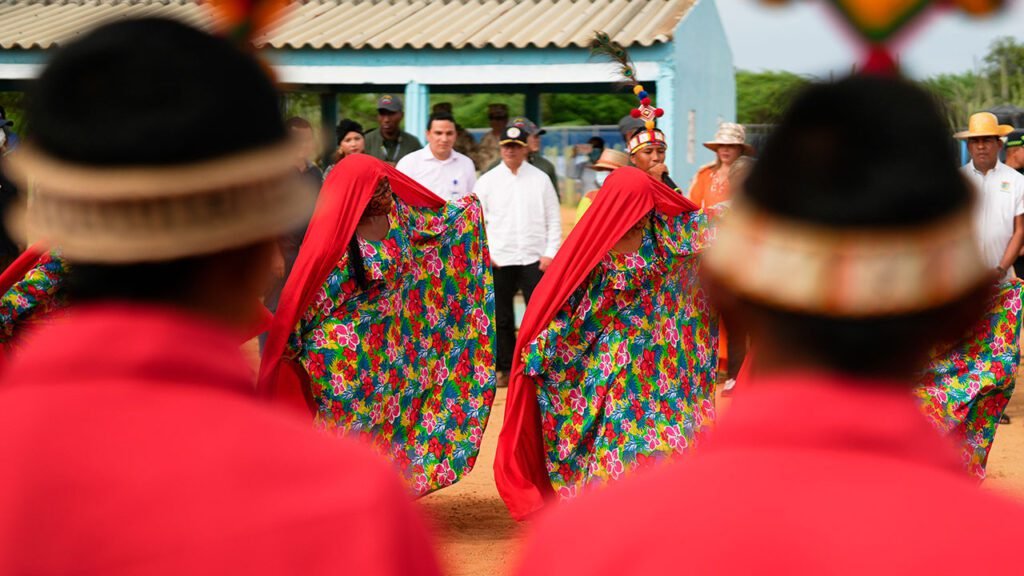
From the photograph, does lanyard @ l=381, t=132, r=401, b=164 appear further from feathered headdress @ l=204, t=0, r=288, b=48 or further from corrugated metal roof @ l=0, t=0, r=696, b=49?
feathered headdress @ l=204, t=0, r=288, b=48

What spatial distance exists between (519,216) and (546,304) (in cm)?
400

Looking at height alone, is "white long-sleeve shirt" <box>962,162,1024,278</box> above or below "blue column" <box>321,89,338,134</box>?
below

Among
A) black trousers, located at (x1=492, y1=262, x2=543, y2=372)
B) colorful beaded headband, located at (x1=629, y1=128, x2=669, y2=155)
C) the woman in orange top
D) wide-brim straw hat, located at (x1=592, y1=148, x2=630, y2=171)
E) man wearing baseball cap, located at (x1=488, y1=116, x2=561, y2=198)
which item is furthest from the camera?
man wearing baseball cap, located at (x1=488, y1=116, x2=561, y2=198)

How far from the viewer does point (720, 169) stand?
33.8 feet

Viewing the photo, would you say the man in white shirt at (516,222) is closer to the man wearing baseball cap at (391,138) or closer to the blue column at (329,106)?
the man wearing baseball cap at (391,138)

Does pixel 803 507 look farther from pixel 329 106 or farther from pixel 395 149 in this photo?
pixel 329 106

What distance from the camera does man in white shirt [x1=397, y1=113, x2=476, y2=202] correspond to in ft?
34.0

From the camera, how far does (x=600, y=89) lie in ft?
47.7

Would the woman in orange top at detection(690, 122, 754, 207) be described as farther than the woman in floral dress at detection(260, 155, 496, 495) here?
Yes

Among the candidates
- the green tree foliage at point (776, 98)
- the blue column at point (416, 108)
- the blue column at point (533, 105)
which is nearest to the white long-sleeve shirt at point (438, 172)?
the blue column at point (416, 108)

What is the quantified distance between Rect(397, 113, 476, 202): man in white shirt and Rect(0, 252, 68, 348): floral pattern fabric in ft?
15.3

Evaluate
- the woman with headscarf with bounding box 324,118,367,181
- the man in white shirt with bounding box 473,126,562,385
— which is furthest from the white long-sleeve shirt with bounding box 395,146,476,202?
the woman with headscarf with bounding box 324,118,367,181

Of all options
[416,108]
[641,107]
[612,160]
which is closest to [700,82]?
[416,108]

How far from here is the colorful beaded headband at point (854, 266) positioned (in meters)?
1.36
